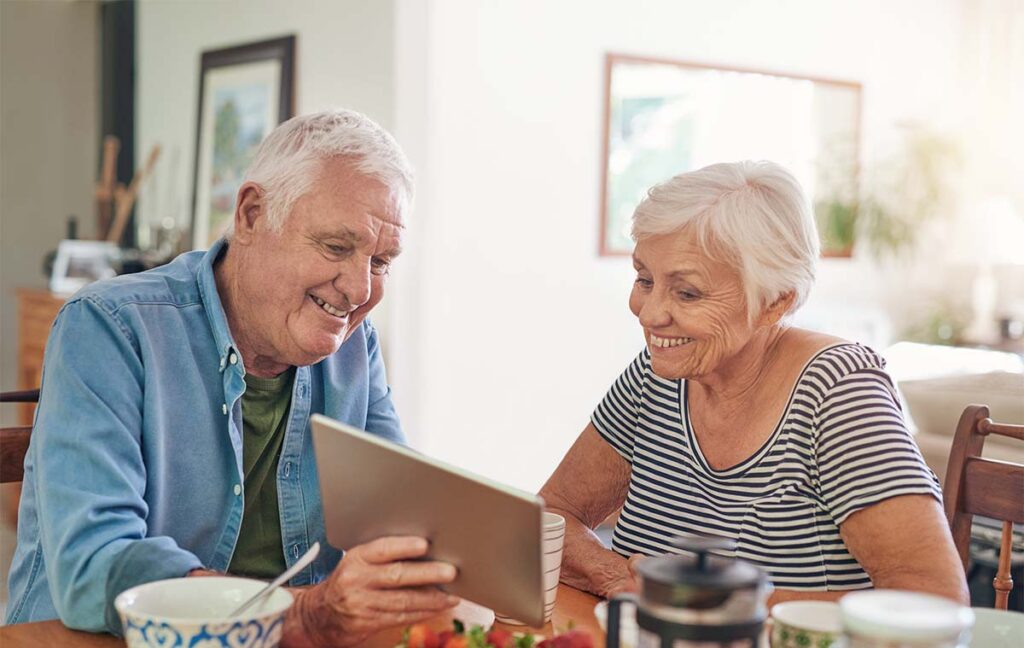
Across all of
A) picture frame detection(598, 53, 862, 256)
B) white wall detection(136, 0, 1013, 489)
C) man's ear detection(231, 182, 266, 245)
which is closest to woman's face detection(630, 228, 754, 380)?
man's ear detection(231, 182, 266, 245)

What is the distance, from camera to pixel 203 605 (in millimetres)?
1149

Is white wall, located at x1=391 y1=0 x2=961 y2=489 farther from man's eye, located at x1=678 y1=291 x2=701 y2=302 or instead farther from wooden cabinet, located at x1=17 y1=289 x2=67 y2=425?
man's eye, located at x1=678 y1=291 x2=701 y2=302

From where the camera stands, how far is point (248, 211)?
1.64 meters

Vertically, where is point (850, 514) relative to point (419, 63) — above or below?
below

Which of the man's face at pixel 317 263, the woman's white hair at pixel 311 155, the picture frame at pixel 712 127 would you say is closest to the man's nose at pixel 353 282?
the man's face at pixel 317 263

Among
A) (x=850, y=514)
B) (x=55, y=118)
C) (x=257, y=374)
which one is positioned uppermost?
(x=55, y=118)

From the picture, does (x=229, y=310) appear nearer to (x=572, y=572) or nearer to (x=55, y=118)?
(x=572, y=572)

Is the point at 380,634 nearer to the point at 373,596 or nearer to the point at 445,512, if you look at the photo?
the point at 373,596

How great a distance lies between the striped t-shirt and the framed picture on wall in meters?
3.35

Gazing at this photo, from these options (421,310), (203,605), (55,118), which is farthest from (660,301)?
(55,118)

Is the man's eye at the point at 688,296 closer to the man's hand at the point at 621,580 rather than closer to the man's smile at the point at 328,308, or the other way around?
the man's hand at the point at 621,580

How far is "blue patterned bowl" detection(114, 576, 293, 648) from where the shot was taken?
1.02 meters

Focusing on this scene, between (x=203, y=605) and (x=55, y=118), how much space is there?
613 cm

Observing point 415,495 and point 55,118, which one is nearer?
point 415,495
